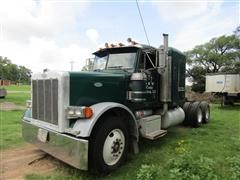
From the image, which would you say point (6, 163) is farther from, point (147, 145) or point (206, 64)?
point (206, 64)

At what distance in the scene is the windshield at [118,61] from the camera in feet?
17.3

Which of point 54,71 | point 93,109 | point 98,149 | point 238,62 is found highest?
point 238,62

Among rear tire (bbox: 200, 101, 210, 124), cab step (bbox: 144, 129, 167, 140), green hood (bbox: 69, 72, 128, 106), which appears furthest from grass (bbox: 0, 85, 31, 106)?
rear tire (bbox: 200, 101, 210, 124)

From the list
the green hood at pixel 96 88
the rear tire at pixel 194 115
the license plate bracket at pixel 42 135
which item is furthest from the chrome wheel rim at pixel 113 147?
the rear tire at pixel 194 115

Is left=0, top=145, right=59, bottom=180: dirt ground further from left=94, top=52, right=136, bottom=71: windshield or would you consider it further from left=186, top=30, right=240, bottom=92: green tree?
left=186, top=30, right=240, bottom=92: green tree

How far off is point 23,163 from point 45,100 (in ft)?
4.59

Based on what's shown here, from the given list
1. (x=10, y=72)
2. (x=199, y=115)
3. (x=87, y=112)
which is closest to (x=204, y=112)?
(x=199, y=115)

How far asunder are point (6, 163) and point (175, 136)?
4.38m

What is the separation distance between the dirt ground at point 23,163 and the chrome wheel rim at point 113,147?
1.10 meters

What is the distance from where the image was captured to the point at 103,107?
3900 mm

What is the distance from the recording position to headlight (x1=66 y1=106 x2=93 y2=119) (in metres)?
3.67

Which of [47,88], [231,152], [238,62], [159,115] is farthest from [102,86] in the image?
[238,62]

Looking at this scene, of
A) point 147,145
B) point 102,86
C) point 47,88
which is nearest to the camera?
point 47,88

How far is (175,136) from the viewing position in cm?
674
